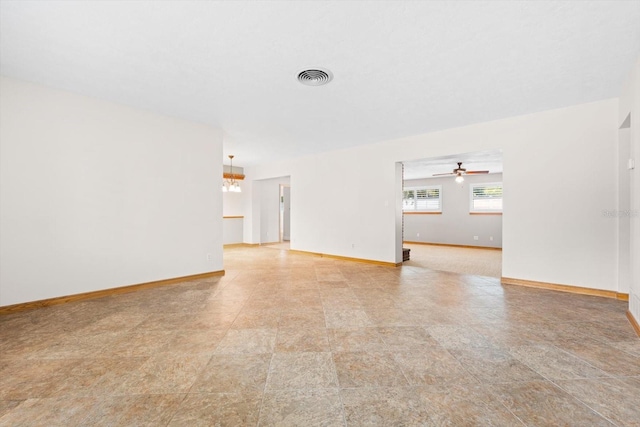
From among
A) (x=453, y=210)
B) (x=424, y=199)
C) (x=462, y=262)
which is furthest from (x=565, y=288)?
(x=424, y=199)

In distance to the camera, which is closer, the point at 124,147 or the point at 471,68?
the point at 471,68

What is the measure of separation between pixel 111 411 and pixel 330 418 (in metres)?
1.22

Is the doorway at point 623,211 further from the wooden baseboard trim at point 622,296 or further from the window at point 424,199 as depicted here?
the window at point 424,199

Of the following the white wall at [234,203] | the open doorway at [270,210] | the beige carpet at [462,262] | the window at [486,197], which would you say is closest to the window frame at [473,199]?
the window at [486,197]

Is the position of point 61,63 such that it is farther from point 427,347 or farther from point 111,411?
point 427,347

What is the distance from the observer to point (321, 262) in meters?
6.22

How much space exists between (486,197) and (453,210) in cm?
104

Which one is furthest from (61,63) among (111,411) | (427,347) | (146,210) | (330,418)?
(427,347)

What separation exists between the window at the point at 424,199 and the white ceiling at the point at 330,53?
19.9ft

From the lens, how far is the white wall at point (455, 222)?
28.7 ft

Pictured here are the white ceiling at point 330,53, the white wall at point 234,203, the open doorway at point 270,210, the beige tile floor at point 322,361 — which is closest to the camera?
the beige tile floor at point 322,361

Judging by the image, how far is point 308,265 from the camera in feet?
19.3

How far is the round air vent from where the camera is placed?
290 centimetres

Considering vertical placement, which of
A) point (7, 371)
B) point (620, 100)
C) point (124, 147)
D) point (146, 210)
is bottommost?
point (7, 371)
